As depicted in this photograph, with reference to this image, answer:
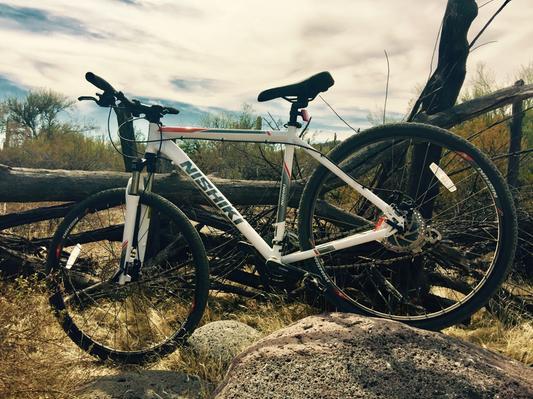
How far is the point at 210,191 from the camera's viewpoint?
10.4 feet

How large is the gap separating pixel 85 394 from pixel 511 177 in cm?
466

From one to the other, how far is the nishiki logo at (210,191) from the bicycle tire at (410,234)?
46 cm

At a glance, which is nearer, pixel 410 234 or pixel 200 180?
pixel 410 234

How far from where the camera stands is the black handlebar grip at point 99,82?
9.98ft

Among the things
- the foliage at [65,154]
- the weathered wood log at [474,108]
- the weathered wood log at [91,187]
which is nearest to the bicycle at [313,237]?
the weathered wood log at [474,108]

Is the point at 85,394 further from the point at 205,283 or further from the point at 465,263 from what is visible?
the point at 465,263

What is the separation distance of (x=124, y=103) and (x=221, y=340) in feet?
5.31

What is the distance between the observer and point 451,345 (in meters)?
2.33

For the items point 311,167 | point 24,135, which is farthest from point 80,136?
point 311,167

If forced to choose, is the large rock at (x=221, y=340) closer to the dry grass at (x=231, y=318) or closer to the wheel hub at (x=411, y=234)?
the dry grass at (x=231, y=318)

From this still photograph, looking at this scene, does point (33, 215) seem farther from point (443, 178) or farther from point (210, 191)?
point (443, 178)

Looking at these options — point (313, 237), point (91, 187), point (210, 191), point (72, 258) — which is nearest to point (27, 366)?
point (72, 258)

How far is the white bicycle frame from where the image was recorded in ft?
9.51

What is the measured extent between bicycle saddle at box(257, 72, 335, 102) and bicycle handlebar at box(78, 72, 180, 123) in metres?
0.64
